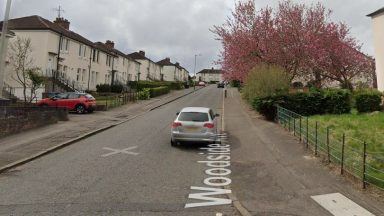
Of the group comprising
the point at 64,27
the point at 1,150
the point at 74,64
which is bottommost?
the point at 1,150

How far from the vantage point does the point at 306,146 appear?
1636 cm

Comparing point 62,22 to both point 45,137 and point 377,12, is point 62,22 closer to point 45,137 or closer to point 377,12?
point 377,12

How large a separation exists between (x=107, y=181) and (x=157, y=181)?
1215 millimetres

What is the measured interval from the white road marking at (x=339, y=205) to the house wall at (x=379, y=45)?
22272 millimetres

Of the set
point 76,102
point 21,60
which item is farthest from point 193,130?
point 21,60

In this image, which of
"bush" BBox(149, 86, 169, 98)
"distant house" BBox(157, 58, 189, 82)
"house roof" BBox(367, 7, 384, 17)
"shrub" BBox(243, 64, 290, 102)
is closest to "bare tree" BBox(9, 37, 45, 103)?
"bush" BBox(149, 86, 169, 98)

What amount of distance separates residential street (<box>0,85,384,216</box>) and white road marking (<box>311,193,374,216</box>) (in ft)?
0.37

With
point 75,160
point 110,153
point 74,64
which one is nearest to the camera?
point 75,160

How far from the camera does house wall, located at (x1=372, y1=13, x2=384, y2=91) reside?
99.0 feet

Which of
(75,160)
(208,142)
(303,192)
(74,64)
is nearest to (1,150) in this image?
(75,160)

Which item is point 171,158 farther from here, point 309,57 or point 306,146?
point 309,57

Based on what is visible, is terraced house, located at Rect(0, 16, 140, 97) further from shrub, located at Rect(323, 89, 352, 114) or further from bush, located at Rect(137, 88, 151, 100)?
shrub, located at Rect(323, 89, 352, 114)

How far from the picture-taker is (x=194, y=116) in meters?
17.4

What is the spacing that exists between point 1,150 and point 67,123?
8.55 meters
